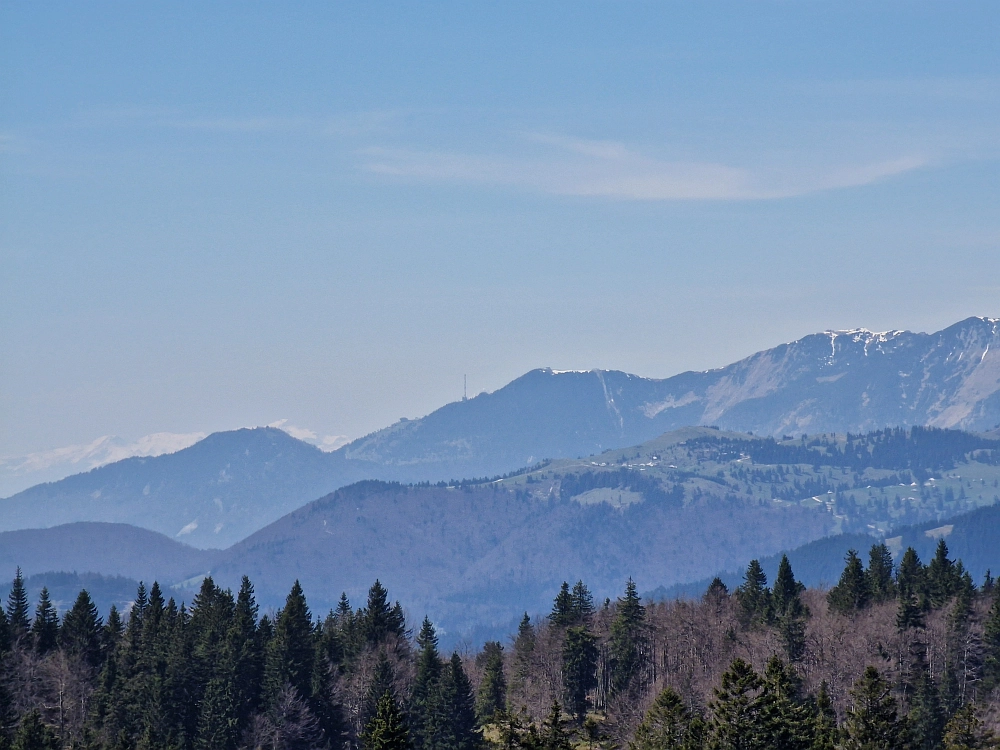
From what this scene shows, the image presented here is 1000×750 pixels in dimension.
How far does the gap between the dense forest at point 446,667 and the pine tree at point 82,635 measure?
0.53ft

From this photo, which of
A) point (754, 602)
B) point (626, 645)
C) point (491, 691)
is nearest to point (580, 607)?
point (626, 645)

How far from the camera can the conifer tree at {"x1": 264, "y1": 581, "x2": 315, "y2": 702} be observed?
136750mm

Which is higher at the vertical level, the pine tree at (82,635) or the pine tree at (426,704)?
the pine tree at (82,635)

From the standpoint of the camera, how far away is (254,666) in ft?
455

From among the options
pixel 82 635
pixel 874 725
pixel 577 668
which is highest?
pixel 82 635

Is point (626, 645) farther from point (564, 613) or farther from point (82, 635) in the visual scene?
point (82, 635)

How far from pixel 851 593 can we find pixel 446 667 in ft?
153

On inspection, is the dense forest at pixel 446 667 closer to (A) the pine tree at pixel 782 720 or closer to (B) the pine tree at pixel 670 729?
(B) the pine tree at pixel 670 729

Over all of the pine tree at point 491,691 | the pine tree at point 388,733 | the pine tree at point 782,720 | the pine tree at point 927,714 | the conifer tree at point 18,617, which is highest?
the conifer tree at point 18,617

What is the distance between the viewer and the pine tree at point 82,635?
146125 mm

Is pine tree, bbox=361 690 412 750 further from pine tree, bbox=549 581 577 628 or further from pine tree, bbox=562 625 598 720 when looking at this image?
pine tree, bbox=549 581 577 628

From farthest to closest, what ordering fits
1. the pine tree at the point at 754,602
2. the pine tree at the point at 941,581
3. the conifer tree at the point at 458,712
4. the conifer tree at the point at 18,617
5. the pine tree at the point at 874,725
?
the pine tree at the point at 754,602 < the pine tree at the point at 941,581 < the conifer tree at the point at 18,617 < the conifer tree at the point at 458,712 < the pine tree at the point at 874,725

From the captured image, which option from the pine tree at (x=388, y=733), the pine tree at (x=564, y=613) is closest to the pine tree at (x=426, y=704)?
the pine tree at (x=564, y=613)

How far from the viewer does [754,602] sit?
159875 mm
